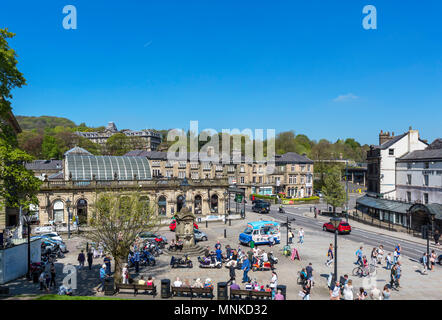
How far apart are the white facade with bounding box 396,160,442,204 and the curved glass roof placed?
3941cm

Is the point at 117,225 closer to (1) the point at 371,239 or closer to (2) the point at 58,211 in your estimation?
(2) the point at 58,211

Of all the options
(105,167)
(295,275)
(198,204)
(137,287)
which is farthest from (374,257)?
(105,167)

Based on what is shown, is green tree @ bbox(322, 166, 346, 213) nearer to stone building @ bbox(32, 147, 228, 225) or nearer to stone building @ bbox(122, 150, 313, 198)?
stone building @ bbox(32, 147, 228, 225)

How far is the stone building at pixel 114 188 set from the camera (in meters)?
41.8

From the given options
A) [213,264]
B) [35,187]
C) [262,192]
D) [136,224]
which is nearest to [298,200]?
[262,192]

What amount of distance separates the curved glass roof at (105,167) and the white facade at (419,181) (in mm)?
39411

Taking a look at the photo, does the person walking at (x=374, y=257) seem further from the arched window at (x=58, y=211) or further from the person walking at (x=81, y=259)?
the arched window at (x=58, y=211)

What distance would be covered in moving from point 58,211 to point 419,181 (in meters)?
49.4

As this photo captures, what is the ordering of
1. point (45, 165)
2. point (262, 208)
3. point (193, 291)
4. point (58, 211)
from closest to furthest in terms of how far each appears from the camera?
point (193, 291), point (58, 211), point (262, 208), point (45, 165)

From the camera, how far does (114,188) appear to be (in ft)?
145

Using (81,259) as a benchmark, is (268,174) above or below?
above

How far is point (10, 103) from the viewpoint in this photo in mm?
18719

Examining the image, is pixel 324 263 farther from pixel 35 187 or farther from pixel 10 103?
pixel 10 103

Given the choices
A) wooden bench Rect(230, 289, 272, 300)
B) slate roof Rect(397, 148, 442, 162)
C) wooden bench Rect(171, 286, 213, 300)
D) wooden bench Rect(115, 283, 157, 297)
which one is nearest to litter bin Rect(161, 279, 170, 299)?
wooden bench Rect(171, 286, 213, 300)
